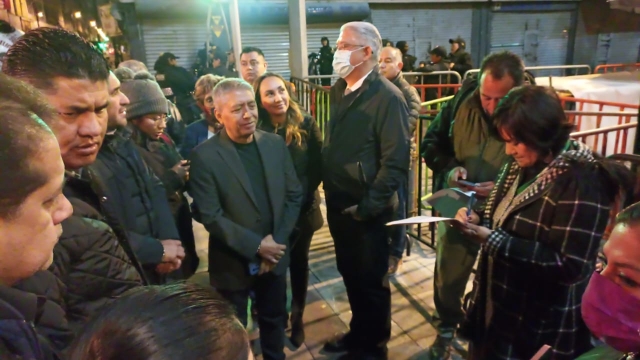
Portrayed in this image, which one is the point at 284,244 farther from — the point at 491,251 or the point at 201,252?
the point at 201,252

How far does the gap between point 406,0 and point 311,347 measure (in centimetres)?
1428

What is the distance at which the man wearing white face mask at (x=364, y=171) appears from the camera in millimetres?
2551

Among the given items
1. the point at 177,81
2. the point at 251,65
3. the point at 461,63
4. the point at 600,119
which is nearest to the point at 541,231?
the point at 251,65

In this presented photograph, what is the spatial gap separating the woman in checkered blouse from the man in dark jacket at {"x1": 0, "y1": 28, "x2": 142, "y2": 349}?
A: 1489 mm

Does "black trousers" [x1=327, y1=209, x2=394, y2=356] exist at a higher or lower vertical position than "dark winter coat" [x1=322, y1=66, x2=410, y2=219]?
lower

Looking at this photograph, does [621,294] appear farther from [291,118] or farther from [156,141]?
[156,141]

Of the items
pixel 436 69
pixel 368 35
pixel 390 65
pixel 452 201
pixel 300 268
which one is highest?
pixel 368 35

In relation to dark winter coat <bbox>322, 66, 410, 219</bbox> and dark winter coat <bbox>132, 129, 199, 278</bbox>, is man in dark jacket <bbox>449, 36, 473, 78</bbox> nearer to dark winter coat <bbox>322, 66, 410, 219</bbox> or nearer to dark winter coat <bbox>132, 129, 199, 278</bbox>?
dark winter coat <bbox>322, 66, 410, 219</bbox>

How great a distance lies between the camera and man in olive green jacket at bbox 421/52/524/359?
2477 mm

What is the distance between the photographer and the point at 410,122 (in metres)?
3.73

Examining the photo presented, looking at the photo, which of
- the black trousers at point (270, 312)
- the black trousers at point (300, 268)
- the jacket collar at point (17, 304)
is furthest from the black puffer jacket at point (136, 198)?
the black trousers at point (300, 268)

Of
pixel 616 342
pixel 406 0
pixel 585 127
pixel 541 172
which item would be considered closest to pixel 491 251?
pixel 541 172

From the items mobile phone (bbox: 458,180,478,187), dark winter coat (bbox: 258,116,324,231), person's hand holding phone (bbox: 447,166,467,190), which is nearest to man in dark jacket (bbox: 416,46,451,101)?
dark winter coat (bbox: 258,116,324,231)

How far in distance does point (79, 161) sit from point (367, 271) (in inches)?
71.6
